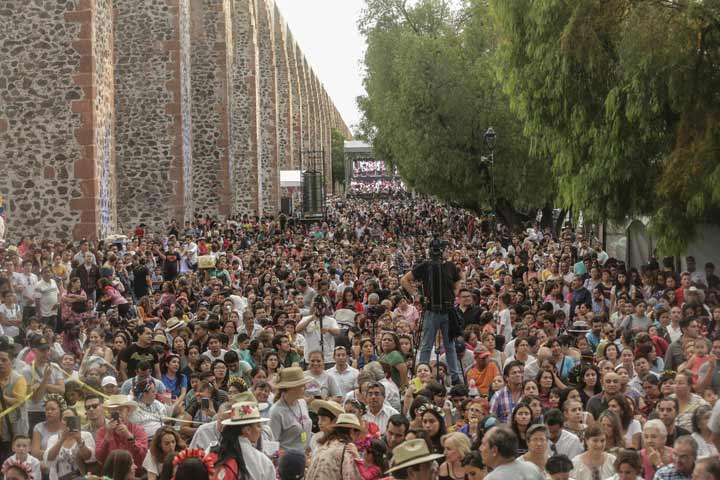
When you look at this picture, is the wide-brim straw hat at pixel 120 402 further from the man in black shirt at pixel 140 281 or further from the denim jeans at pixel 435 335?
the man in black shirt at pixel 140 281

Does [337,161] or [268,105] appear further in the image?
[337,161]

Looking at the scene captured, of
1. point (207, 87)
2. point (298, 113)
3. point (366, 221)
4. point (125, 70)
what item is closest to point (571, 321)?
point (125, 70)

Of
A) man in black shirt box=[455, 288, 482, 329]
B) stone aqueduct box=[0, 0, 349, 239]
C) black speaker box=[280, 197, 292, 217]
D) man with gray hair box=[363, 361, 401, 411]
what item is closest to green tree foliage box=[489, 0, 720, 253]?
man in black shirt box=[455, 288, 482, 329]

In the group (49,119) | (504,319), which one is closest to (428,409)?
(504,319)

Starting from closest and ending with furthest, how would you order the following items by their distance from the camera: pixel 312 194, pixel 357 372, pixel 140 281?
pixel 357 372 < pixel 140 281 < pixel 312 194

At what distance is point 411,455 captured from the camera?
6.98 metres

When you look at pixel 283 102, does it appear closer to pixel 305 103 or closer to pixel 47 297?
pixel 305 103

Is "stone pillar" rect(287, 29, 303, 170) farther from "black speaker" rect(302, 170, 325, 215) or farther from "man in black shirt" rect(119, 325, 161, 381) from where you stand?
"man in black shirt" rect(119, 325, 161, 381)

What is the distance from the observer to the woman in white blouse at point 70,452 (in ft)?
30.3

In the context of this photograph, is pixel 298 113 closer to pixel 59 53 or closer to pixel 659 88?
pixel 59 53

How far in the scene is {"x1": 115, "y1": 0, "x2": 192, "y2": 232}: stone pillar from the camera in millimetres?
31594

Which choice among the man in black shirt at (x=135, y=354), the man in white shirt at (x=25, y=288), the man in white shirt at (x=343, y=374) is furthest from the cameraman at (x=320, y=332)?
the man in white shirt at (x=25, y=288)

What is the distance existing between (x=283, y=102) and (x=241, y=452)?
187 ft

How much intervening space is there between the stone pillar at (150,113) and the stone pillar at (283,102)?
30.6m
